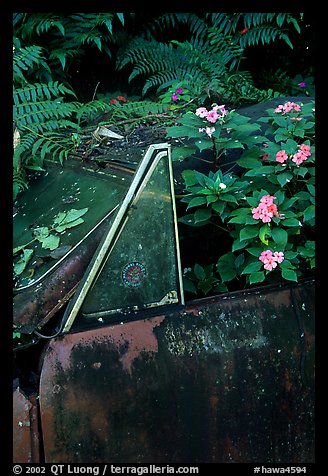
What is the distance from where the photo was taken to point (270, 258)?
192 centimetres

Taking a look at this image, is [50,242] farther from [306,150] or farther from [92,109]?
[92,109]

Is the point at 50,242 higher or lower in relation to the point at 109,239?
lower

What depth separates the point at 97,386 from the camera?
1.71 metres

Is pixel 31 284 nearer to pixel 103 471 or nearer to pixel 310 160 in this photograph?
pixel 103 471

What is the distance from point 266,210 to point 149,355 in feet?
2.14

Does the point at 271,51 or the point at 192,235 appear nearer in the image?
the point at 192,235

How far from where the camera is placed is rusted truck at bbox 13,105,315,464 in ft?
5.55

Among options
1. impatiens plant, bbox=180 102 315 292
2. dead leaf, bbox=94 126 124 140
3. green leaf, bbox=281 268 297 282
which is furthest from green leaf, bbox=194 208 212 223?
dead leaf, bbox=94 126 124 140

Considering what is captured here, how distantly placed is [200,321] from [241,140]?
32.8 inches

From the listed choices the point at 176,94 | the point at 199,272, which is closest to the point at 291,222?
the point at 199,272

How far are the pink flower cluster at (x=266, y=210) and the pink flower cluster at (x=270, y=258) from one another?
117 millimetres

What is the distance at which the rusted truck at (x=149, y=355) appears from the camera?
1691 millimetres
